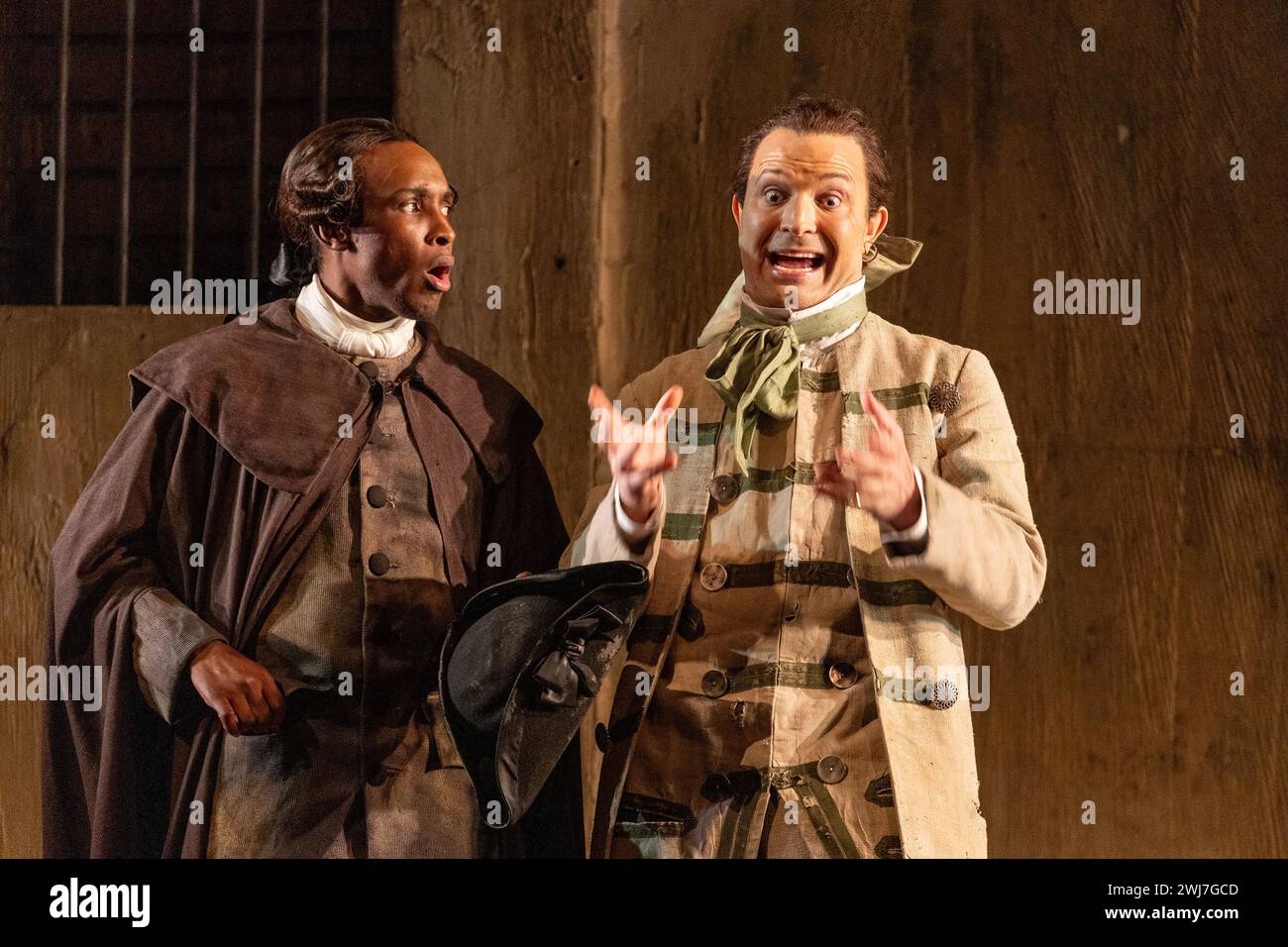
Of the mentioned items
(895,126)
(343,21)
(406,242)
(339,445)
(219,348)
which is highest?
(343,21)

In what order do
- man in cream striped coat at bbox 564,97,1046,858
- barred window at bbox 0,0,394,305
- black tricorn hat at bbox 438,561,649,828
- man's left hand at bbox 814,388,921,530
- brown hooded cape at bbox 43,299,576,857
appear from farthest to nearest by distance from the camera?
barred window at bbox 0,0,394,305, brown hooded cape at bbox 43,299,576,857, black tricorn hat at bbox 438,561,649,828, man in cream striped coat at bbox 564,97,1046,858, man's left hand at bbox 814,388,921,530

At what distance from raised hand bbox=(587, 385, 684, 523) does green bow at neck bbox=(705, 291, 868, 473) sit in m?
0.20

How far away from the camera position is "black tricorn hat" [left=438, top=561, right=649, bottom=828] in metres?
2.78

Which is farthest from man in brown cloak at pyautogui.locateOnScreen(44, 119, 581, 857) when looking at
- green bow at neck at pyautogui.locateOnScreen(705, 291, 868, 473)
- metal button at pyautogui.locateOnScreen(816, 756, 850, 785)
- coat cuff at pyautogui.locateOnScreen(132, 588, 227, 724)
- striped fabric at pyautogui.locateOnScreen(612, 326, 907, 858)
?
metal button at pyautogui.locateOnScreen(816, 756, 850, 785)

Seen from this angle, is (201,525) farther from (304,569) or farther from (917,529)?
(917,529)

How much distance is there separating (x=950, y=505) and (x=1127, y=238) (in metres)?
1.13

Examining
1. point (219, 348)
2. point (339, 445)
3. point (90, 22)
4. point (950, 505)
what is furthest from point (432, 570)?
point (90, 22)

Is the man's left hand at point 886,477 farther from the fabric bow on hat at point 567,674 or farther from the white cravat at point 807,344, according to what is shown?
the fabric bow on hat at point 567,674

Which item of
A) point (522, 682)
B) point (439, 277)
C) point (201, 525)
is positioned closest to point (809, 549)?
point (522, 682)

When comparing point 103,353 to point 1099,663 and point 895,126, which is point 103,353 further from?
point 1099,663

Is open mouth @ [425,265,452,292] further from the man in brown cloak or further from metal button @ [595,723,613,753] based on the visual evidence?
metal button @ [595,723,613,753]

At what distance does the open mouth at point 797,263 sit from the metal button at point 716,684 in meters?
0.73

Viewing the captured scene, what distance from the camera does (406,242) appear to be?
118 inches
